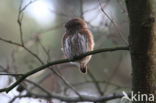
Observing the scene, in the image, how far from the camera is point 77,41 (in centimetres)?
307

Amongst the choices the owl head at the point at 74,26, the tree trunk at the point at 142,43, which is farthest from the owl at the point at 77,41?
the tree trunk at the point at 142,43

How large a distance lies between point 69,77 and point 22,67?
1.07 m

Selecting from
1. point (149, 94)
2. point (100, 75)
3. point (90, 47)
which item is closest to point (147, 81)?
point (149, 94)

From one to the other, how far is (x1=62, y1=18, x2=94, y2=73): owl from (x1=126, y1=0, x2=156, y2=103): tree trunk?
3.15 ft

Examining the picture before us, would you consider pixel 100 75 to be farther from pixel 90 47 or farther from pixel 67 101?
pixel 90 47

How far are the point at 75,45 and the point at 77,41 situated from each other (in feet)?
0.17

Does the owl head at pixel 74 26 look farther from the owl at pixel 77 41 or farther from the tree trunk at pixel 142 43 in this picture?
the tree trunk at pixel 142 43

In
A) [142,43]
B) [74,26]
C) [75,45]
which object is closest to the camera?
[142,43]

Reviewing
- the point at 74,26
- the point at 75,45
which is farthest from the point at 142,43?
the point at 74,26

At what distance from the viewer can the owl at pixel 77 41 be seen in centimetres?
304

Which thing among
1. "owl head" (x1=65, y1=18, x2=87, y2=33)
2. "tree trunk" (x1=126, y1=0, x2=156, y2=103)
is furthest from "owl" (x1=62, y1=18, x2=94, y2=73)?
"tree trunk" (x1=126, y1=0, x2=156, y2=103)

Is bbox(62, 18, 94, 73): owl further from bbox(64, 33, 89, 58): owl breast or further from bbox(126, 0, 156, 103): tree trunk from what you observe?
bbox(126, 0, 156, 103): tree trunk

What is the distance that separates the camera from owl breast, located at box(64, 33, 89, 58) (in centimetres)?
303

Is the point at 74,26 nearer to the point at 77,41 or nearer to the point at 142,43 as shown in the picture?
the point at 77,41
